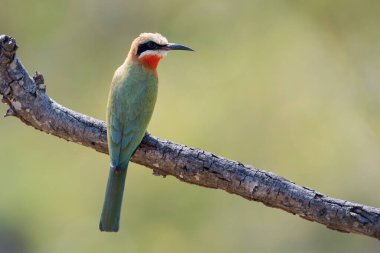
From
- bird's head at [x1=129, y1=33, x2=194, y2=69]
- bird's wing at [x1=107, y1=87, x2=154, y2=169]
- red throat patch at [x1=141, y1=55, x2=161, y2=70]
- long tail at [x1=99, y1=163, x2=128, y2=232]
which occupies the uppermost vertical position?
bird's head at [x1=129, y1=33, x2=194, y2=69]

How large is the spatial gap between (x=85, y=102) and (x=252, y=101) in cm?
127

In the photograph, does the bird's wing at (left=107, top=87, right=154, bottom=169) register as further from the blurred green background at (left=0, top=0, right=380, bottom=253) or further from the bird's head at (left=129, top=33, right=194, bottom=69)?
the blurred green background at (left=0, top=0, right=380, bottom=253)

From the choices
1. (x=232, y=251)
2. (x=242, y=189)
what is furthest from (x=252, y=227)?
(x=242, y=189)

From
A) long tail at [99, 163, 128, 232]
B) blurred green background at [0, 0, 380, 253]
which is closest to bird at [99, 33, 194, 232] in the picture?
long tail at [99, 163, 128, 232]

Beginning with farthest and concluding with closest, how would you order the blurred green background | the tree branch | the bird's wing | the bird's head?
1. the blurred green background
2. the bird's head
3. the bird's wing
4. the tree branch

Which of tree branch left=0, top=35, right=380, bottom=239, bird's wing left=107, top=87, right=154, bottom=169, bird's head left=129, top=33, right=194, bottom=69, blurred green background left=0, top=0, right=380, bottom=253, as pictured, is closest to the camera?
tree branch left=0, top=35, right=380, bottom=239

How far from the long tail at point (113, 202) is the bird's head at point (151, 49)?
0.75 metres

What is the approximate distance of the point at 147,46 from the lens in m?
4.52

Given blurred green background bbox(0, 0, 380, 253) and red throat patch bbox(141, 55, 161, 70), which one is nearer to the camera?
red throat patch bbox(141, 55, 161, 70)

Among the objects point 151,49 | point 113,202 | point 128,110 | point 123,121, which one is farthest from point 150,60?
point 113,202

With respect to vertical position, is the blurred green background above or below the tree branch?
above

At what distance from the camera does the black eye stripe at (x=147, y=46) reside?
178 inches

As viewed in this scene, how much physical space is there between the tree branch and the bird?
0.25ft

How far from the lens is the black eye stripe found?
4512mm
